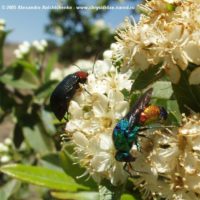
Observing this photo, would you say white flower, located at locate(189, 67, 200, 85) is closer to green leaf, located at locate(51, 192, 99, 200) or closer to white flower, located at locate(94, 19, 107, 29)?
green leaf, located at locate(51, 192, 99, 200)

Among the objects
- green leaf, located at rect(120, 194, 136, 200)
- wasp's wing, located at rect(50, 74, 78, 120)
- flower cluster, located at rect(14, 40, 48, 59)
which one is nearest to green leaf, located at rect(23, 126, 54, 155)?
flower cluster, located at rect(14, 40, 48, 59)

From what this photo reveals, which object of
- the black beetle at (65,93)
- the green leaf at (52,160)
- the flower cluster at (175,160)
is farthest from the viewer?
the green leaf at (52,160)

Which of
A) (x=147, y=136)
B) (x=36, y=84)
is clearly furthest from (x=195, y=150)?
(x=36, y=84)

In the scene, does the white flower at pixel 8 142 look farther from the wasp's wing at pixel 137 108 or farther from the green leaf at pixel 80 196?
the wasp's wing at pixel 137 108

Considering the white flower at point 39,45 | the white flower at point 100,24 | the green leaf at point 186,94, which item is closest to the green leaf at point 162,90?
the green leaf at point 186,94

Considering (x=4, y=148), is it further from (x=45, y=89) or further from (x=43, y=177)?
(x=43, y=177)

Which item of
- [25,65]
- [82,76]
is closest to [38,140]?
[25,65]
